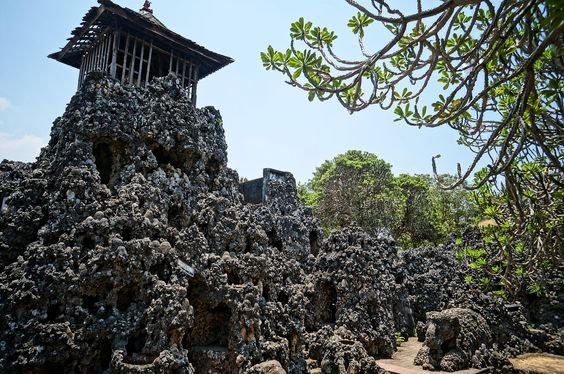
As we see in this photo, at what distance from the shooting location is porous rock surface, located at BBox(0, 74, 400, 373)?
450cm

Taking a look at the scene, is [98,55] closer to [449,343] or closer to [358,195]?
[449,343]

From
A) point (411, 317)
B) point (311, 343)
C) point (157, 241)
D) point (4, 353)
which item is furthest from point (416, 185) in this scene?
point (4, 353)

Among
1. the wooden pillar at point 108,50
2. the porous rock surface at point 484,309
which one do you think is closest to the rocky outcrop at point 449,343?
the porous rock surface at point 484,309

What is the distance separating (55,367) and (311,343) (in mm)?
5772

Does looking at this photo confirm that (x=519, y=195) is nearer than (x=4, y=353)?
Yes

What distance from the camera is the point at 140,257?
499 centimetres

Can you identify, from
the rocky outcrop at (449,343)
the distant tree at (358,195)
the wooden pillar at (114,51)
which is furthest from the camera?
the distant tree at (358,195)

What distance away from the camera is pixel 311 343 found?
29.2 ft

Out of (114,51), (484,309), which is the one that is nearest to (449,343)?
(484,309)

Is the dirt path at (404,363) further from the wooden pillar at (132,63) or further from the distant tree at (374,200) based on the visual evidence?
the distant tree at (374,200)

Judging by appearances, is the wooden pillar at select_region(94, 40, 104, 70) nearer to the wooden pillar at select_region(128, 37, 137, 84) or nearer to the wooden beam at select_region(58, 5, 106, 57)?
the wooden beam at select_region(58, 5, 106, 57)

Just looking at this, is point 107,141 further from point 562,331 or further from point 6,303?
point 562,331

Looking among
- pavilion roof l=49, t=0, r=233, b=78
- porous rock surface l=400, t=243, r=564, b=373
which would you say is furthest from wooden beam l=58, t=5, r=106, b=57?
porous rock surface l=400, t=243, r=564, b=373

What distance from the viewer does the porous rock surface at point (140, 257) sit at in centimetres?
450
